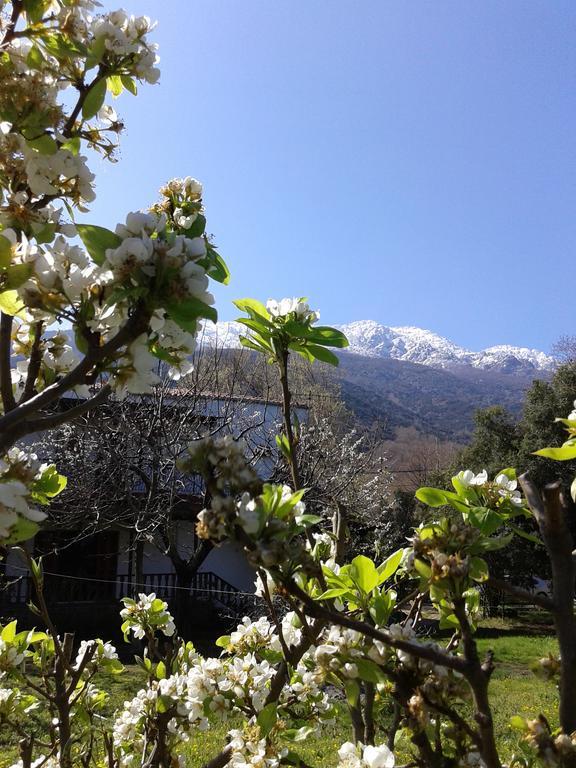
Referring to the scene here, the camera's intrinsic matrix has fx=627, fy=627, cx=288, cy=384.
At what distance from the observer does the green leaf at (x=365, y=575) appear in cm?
101

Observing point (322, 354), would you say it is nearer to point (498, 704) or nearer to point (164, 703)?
point (164, 703)

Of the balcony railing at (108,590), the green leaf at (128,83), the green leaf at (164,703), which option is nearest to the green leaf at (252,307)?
the green leaf at (128,83)

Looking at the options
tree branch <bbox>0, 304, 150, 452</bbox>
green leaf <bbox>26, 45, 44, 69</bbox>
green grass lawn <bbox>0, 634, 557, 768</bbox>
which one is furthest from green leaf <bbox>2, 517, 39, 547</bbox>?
green grass lawn <bbox>0, 634, 557, 768</bbox>

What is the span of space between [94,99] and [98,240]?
17.5 inches

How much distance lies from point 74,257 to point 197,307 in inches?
10.5

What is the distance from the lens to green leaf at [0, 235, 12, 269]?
3.11 feet

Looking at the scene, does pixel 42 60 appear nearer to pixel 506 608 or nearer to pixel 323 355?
pixel 323 355

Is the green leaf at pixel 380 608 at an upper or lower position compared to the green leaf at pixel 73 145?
lower

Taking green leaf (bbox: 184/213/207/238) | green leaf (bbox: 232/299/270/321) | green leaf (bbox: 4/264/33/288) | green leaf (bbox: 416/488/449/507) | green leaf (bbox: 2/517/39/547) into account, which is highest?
green leaf (bbox: 184/213/207/238)

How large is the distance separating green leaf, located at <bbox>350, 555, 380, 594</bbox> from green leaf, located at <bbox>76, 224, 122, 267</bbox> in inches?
24.4

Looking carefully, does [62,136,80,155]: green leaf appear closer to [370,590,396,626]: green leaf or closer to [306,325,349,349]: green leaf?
[306,325,349,349]: green leaf

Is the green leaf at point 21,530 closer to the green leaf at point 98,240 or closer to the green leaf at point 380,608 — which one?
the green leaf at point 98,240

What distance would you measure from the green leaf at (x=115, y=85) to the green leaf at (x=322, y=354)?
669mm

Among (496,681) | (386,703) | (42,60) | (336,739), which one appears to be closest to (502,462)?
(496,681)
